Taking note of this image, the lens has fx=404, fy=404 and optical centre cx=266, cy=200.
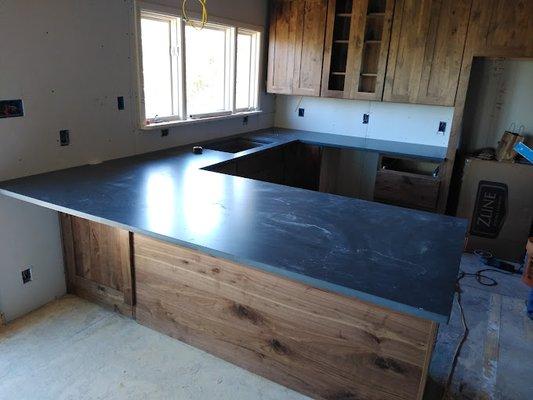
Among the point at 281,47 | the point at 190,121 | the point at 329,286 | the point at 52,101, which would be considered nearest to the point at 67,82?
the point at 52,101

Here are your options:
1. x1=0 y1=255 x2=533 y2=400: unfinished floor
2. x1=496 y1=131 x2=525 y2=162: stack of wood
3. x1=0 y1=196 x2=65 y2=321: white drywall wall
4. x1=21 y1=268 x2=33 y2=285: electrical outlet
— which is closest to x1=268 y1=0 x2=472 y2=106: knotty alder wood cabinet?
x1=496 y1=131 x2=525 y2=162: stack of wood

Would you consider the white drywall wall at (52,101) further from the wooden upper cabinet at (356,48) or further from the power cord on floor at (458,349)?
the power cord on floor at (458,349)

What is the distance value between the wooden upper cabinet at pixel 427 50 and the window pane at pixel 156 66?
2064mm

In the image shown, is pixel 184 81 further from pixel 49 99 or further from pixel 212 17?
pixel 49 99

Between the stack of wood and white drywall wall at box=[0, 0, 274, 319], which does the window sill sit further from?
the stack of wood

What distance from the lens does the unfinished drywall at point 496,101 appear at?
3.70 meters

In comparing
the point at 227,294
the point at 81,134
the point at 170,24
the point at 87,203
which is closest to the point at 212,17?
the point at 170,24

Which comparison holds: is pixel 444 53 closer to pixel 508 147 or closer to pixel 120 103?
pixel 508 147

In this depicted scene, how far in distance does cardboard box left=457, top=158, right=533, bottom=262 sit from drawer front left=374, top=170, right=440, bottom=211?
0.89 ft

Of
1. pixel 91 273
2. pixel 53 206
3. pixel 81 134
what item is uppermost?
pixel 81 134

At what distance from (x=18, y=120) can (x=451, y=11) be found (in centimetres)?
342

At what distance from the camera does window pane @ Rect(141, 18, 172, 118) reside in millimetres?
3115

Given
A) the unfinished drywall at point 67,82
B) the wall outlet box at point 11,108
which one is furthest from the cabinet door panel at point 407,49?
the wall outlet box at point 11,108

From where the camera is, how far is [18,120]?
232cm
